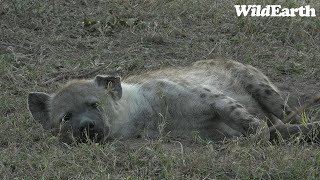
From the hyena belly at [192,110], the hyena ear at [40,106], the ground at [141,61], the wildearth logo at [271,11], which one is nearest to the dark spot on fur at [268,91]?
the hyena belly at [192,110]

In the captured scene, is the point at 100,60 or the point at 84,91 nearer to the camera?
the point at 84,91

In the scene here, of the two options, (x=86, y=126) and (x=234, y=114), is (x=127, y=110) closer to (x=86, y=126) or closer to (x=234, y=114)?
(x=86, y=126)

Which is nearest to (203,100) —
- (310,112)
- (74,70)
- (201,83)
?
(201,83)

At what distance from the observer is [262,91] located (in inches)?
199

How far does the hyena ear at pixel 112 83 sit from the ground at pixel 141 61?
0.45 meters

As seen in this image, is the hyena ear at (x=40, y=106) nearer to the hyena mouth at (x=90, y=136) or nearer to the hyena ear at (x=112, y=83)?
the hyena ear at (x=112, y=83)

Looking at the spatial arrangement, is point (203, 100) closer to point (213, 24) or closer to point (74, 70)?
point (74, 70)

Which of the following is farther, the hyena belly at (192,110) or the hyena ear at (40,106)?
the hyena ear at (40,106)

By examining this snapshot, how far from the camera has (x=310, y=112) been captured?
4844 mm

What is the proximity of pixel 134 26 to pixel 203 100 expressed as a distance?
255cm

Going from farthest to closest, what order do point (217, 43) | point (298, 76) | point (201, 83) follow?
point (217, 43)
point (298, 76)
point (201, 83)

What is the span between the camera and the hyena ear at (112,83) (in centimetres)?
474

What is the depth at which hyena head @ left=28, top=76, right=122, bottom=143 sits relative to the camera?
4371 millimetres

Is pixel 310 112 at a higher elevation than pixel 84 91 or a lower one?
lower
